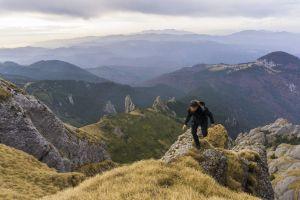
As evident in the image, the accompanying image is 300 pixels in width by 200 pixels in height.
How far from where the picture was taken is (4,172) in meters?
36.1

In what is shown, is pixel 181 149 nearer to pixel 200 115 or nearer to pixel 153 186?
pixel 200 115

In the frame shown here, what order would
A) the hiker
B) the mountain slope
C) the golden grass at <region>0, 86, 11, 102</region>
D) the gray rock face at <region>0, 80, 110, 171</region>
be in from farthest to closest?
the golden grass at <region>0, 86, 11, 102</region>
the gray rock face at <region>0, 80, 110, 171</region>
the hiker
the mountain slope

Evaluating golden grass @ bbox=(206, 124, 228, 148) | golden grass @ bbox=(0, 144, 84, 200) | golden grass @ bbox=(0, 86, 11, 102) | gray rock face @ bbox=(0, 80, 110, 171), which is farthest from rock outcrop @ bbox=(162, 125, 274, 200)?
golden grass @ bbox=(0, 86, 11, 102)

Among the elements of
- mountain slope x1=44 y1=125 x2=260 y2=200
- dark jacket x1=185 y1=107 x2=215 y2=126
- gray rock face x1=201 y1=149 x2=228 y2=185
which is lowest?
gray rock face x1=201 y1=149 x2=228 y2=185

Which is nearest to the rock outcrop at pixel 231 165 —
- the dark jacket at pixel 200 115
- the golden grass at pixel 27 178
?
the dark jacket at pixel 200 115

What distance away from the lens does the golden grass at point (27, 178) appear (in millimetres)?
31594

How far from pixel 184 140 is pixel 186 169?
8.21m

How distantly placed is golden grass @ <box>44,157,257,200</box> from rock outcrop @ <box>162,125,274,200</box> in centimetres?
278

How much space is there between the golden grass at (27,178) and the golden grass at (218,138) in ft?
46.1

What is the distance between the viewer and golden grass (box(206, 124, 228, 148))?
35938mm

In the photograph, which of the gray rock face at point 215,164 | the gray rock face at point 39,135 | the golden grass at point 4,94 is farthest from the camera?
the golden grass at point 4,94

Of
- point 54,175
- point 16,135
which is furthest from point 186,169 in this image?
point 16,135

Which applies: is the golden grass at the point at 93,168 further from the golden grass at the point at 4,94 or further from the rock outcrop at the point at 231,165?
the rock outcrop at the point at 231,165

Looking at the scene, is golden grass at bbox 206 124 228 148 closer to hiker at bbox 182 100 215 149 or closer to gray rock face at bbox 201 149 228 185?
gray rock face at bbox 201 149 228 185
